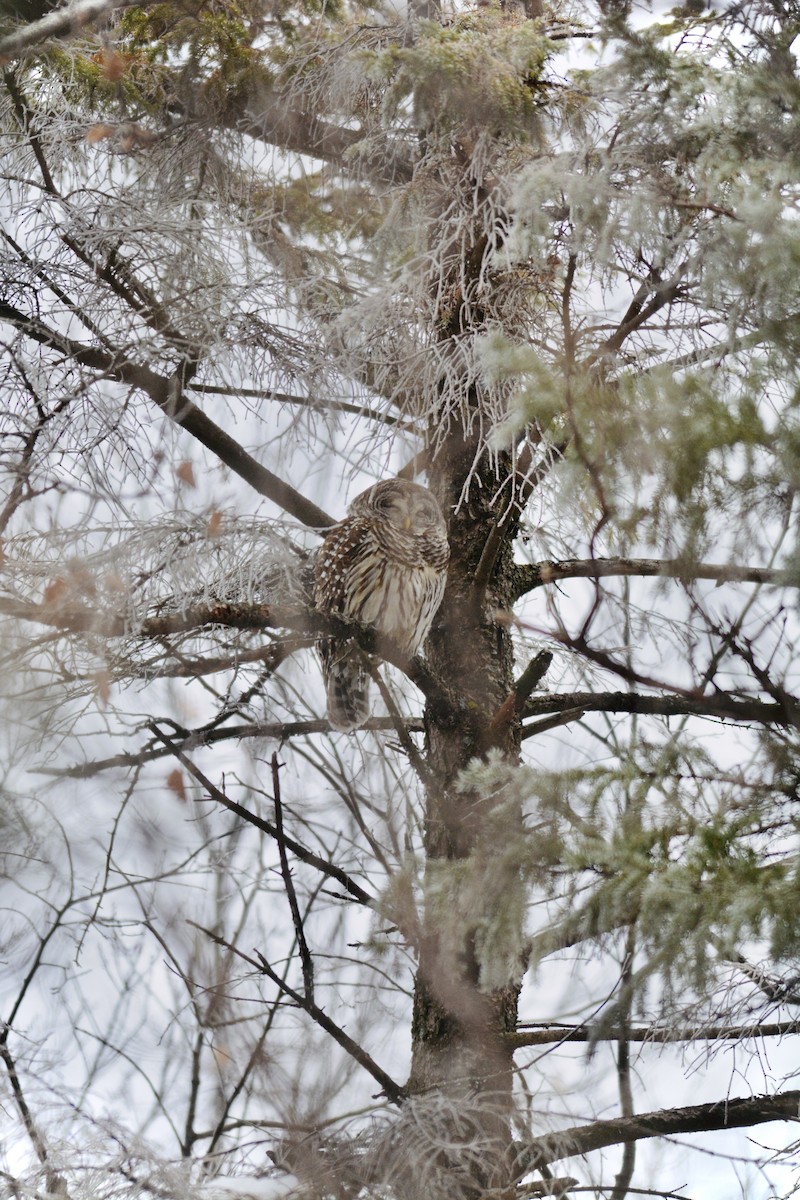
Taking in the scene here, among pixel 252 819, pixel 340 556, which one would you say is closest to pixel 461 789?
pixel 252 819

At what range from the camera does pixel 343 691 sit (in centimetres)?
379

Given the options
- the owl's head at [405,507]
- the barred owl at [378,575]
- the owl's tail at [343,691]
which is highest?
the owl's head at [405,507]

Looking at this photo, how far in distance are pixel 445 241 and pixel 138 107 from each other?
126 cm

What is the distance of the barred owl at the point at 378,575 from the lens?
149 inches

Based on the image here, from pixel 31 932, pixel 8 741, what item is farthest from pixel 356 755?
pixel 8 741

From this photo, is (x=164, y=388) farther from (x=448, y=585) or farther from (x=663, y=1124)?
(x=663, y=1124)

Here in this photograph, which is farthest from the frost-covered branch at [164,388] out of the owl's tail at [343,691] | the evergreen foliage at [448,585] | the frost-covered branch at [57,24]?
the frost-covered branch at [57,24]

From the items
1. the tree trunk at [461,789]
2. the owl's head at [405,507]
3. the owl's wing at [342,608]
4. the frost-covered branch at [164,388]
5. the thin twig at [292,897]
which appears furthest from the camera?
the owl's head at [405,507]

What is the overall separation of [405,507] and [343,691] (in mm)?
617

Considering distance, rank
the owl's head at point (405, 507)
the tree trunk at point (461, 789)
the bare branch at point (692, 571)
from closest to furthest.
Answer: the bare branch at point (692, 571) < the tree trunk at point (461, 789) < the owl's head at point (405, 507)

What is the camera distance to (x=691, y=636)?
218 cm

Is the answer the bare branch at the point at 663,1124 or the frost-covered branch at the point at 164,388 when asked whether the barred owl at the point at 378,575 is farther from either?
the bare branch at the point at 663,1124

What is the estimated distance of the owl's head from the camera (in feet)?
12.7

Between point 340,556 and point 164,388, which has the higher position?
A: point 164,388
